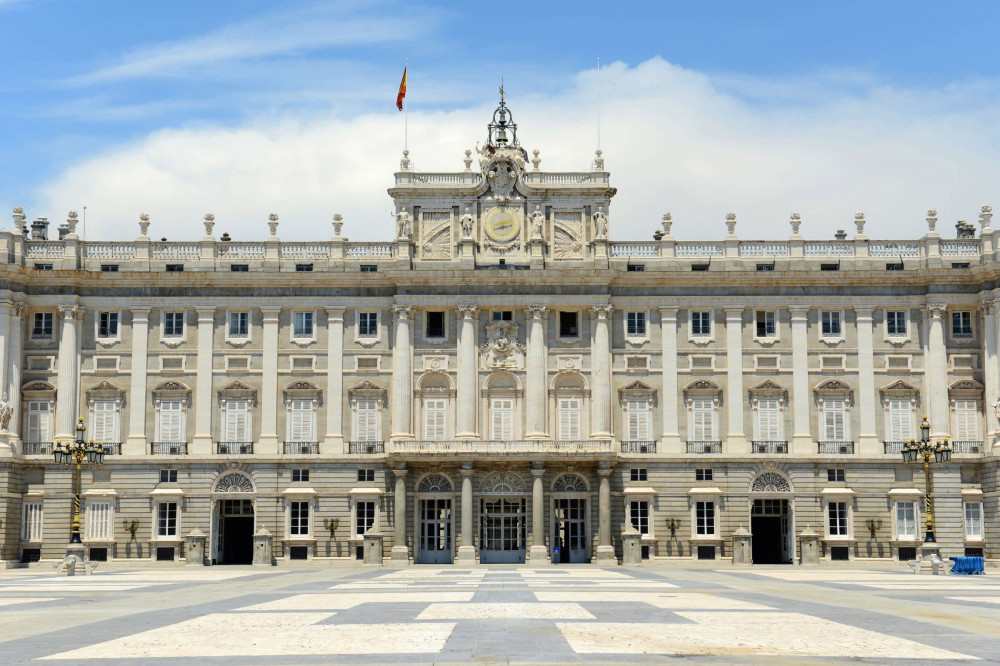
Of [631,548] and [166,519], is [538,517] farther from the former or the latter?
[166,519]

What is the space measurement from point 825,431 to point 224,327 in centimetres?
3146

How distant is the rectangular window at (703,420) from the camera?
61.3 metres

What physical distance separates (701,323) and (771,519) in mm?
10758

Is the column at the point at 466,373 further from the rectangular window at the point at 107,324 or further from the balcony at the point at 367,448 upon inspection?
the rectangular window at the point at 107,324

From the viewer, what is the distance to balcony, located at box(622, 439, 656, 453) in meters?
61.2

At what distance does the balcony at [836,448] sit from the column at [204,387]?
103 feet

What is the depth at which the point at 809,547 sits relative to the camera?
2296 inches

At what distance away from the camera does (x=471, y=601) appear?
27.5 m

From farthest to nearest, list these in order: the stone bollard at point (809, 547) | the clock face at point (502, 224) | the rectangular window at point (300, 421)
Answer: the clock face at point (502, 224), the rectangular window at point (300, 421), the stone bollard at point (809, 547)

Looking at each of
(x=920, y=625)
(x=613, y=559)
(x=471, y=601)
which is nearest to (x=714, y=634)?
(x=920, y=625)

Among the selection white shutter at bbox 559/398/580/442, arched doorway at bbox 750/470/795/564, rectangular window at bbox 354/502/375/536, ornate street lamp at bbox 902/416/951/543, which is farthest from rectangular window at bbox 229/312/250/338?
ornate street lamp at bbox 902/416/951/543

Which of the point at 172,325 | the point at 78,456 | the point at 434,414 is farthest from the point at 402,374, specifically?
the point at 78,456

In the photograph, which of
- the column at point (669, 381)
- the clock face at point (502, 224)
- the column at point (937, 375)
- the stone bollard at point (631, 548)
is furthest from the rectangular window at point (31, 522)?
the column at point (937, 375)

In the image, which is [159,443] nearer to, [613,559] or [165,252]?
[165,252]
